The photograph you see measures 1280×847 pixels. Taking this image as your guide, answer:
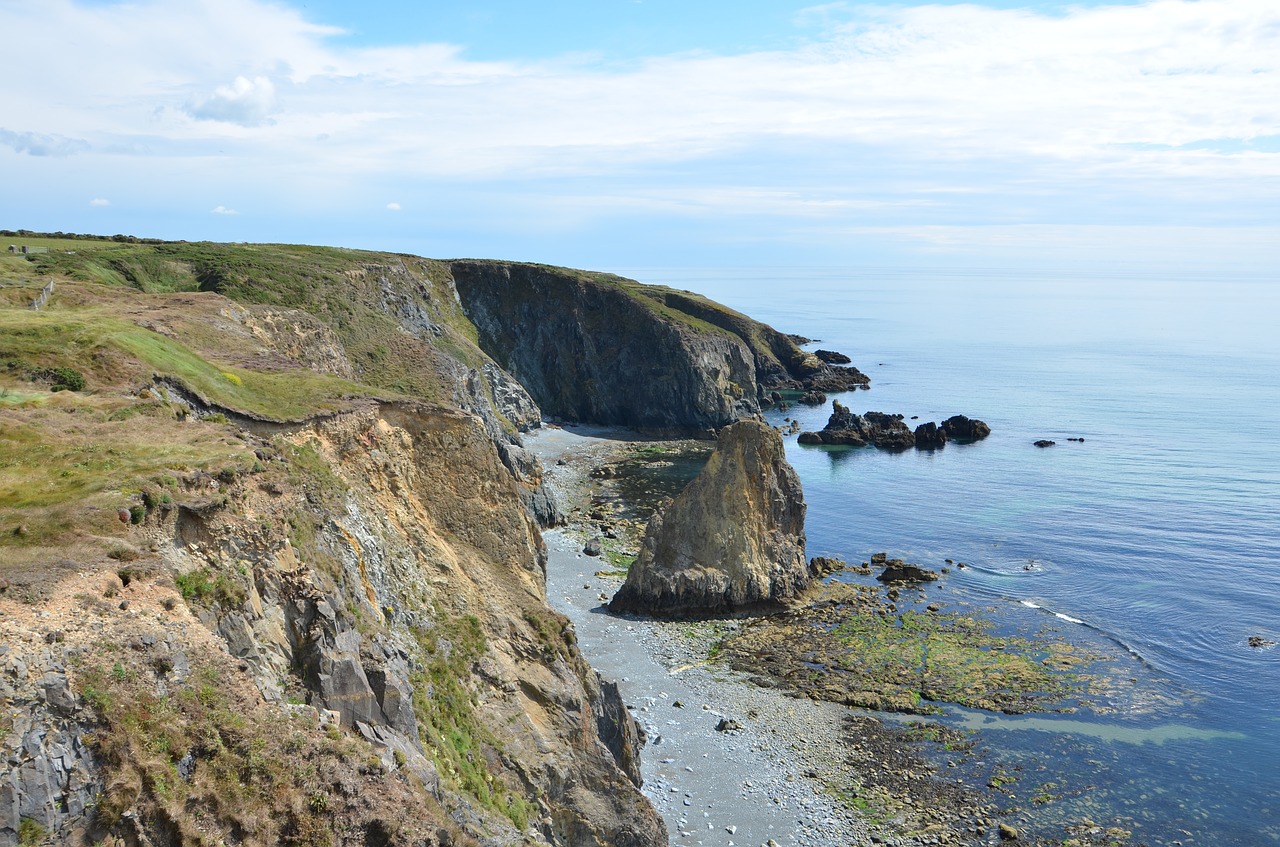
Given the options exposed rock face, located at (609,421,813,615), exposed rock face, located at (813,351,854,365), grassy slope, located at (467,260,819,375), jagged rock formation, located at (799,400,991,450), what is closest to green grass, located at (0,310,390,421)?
exposed rock face, located at (609,421,813,615)

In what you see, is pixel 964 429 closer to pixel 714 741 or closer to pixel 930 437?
pixel 930 437

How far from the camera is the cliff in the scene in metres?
14.5

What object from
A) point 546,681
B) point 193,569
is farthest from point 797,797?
point 193,569

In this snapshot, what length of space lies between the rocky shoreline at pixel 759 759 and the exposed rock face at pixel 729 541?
1762 millimetres

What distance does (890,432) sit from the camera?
109m

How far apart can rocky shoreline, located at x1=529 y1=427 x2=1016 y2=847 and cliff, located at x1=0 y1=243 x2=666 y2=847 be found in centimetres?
566

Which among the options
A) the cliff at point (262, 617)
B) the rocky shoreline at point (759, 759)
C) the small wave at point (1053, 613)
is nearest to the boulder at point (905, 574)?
the small wave at point (1053, 613)

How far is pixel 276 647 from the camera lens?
1925 centimetres

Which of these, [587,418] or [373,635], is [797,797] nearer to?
[373,635]

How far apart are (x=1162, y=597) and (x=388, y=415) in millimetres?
49279

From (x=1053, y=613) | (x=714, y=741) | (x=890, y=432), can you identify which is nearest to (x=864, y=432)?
(x=890, y=432)

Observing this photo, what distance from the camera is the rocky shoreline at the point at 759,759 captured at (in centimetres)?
3278

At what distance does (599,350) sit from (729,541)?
6966 centimetres

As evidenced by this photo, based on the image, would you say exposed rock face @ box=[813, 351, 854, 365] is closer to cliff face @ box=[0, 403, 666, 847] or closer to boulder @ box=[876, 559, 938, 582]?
boulder @ box=[876, 559, 938, 582]
